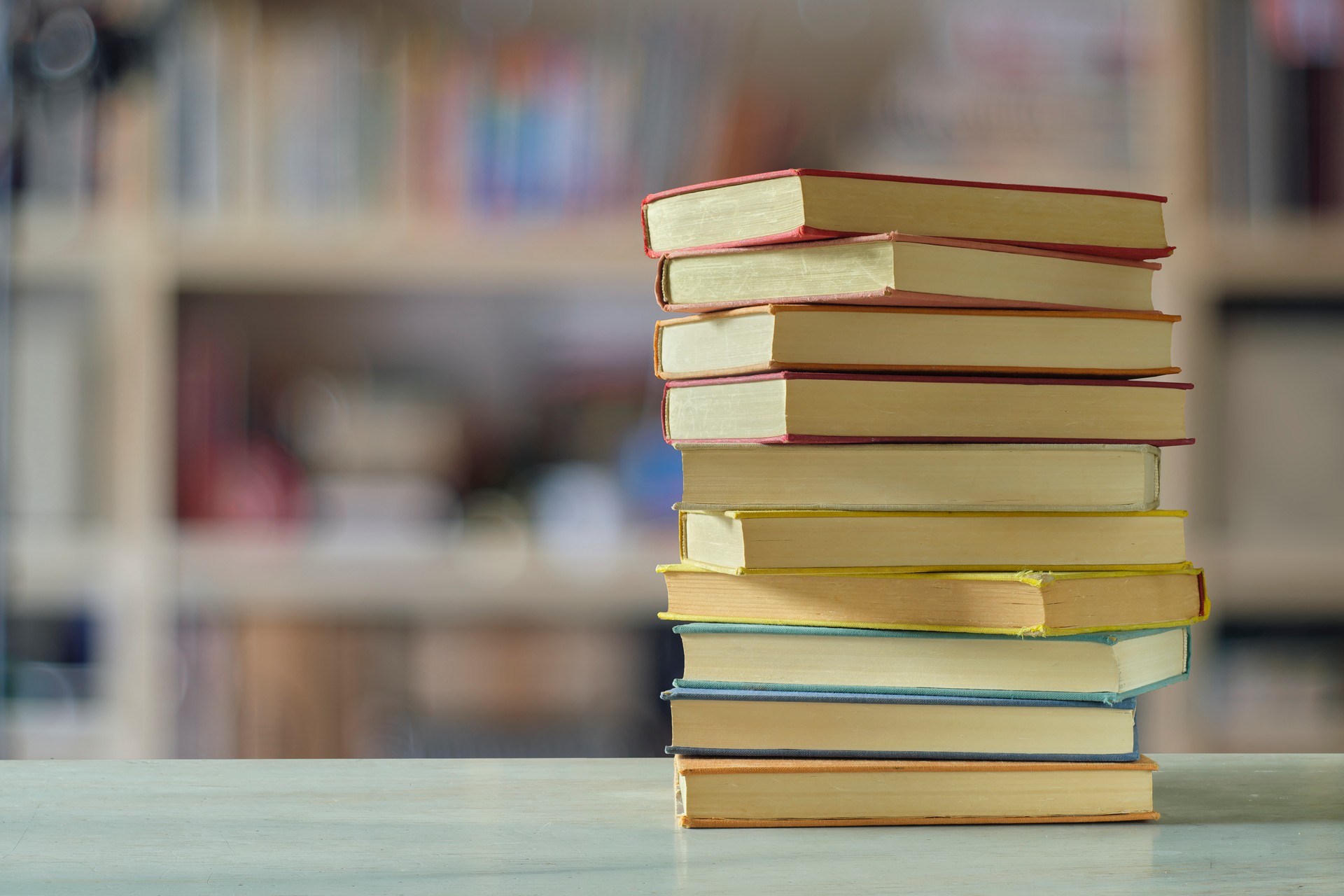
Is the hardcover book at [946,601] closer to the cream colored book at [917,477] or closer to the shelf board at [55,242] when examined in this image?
the cream colored book at [917,477]

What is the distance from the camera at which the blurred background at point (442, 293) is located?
178 cm

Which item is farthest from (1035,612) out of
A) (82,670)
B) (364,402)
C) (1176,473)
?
(82,670)

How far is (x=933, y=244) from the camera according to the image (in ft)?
1.83

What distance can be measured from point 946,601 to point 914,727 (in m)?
0.05

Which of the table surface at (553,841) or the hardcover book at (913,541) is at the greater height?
the hardcover book at (913,541)

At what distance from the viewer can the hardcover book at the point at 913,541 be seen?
1.87 ft

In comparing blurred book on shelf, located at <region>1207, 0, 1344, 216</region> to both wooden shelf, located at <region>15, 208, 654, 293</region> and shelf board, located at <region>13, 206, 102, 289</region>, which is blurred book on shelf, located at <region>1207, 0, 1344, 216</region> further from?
shelf board, located at <region>13, 206, 102, 289</region>

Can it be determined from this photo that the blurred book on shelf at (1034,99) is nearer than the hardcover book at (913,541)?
No

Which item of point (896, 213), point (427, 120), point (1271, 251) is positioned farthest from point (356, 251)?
point (896, 213)

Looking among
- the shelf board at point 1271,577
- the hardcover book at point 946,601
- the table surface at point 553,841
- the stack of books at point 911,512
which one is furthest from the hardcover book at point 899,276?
the shelf board at point 1271,577

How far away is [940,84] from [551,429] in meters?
0.72

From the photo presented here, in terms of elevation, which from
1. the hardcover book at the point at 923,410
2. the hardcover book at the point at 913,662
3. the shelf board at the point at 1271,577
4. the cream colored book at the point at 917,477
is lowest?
the shelf board at the point at 1271,577

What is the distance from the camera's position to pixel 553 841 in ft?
1.81

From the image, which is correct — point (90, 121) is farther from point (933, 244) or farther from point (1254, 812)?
point (1254, 812)
